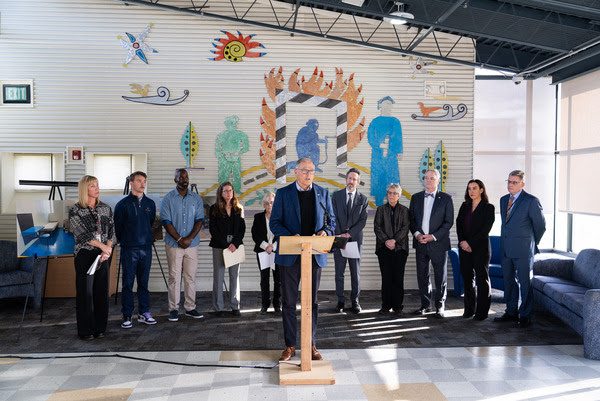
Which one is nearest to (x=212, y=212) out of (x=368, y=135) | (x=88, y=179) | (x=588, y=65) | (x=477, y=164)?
(x=88, y=179)

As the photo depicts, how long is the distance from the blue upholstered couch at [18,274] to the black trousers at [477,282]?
555cm

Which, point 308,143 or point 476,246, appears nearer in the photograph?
point 476,246

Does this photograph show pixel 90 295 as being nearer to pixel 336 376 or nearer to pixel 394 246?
pixel 336 376

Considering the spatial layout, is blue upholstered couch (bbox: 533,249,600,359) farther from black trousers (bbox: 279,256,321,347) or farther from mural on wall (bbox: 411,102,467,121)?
mural on wall (bbox: 411,102,467,121)

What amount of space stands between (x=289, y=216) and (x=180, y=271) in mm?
2397

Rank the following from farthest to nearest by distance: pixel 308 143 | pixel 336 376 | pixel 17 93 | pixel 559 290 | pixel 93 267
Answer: pixel 308 143 < pixel 17 93 < pixel 559 290 < pixel 93 267 < pixel 336 376

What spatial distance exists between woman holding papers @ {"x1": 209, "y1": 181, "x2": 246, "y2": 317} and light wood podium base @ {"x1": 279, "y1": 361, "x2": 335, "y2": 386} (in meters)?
2.17

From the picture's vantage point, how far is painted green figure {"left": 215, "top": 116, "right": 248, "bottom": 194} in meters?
8.14

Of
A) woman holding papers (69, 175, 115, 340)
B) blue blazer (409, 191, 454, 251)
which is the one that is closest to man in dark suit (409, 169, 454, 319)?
blue blazer (409, 191, 454, 251)

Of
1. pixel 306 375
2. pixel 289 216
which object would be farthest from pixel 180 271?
pixel 306 375

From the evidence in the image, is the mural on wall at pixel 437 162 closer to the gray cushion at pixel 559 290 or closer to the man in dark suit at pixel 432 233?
the man in dark suit at pixel 432 233

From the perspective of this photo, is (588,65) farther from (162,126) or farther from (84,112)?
(84,112)

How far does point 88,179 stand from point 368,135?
4.57m

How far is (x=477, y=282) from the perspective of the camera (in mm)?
6320
